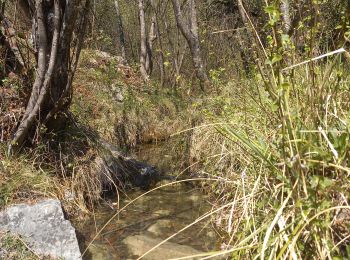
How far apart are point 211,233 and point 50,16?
2.61m

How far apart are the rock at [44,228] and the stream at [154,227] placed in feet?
0.91

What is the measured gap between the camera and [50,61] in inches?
163

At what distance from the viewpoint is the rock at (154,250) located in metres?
3.44

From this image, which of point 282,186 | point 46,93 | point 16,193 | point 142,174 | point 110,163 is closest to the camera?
point 282,186

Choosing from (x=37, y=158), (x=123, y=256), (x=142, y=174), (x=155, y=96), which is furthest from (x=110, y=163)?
(x=155, y=96)

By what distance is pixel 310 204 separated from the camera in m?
1.89

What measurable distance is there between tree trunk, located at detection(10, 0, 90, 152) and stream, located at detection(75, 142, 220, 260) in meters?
1.12

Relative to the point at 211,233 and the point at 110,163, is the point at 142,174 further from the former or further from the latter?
the point at 211,233

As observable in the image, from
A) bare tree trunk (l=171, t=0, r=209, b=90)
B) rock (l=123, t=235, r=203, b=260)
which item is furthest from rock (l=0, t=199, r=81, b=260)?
bare tree trunk (l=171, t=0, r=209, b=90)

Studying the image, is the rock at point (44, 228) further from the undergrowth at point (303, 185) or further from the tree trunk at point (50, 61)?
the undergrowth at point (303, 185)

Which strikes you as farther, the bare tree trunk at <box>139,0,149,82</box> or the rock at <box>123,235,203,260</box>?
the bare tree trunk at <box>139,0,149,82</box>

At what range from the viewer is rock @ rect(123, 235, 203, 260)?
344 centimetres

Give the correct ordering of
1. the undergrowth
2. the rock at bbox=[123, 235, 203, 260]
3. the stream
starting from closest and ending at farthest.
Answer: the undergrowth → the rock at bbox=[123, 235, 203, 260] → the stream

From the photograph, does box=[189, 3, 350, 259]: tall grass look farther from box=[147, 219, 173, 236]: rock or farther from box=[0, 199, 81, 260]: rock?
box=[147, 219, 173, 236]: rock
